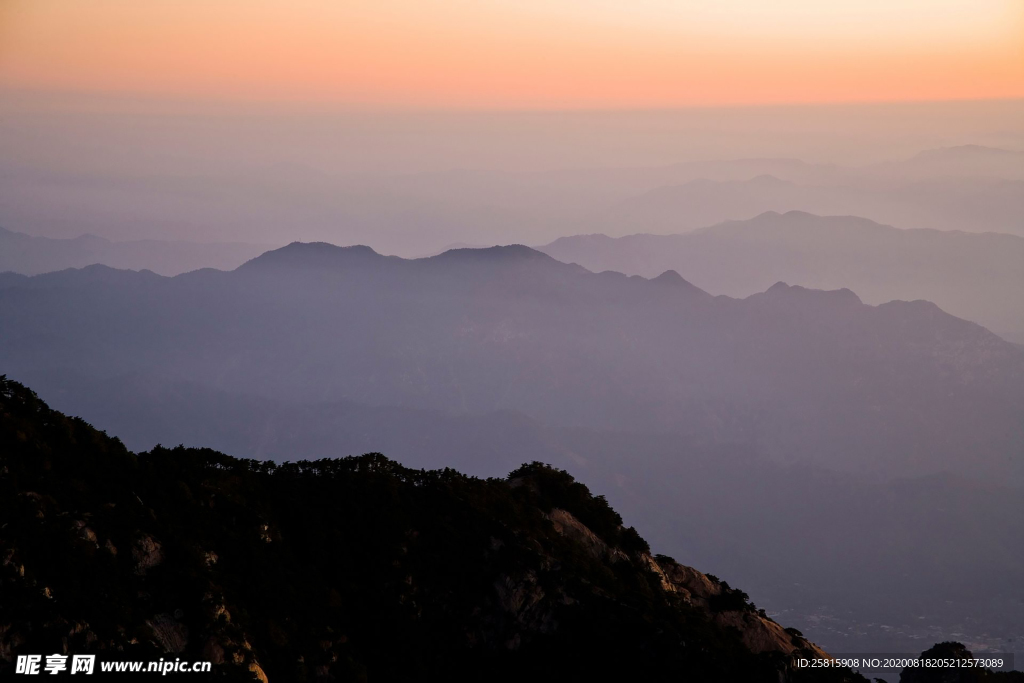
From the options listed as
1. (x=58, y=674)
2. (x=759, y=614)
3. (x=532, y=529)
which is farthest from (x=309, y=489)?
(x=759, y=614)

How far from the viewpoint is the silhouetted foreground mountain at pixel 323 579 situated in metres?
42.9

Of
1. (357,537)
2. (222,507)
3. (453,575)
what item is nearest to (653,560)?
(453,575)

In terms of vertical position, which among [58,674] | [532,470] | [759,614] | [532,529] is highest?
[532,470]

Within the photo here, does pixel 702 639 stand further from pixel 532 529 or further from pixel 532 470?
pixel 532 470

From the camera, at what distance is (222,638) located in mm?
43719

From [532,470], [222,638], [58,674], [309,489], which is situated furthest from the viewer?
[532,470]

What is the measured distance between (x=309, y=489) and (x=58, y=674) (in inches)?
806

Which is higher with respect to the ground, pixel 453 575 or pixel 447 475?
pixel 447 475

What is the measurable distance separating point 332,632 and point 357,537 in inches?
259

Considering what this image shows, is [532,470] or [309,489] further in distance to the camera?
[532,470]

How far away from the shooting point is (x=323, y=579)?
52000 millimetres

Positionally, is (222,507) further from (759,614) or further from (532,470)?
(759,614)

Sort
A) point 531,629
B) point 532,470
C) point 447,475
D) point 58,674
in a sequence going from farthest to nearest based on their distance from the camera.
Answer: point 532,470, point 447,475, point 531,629, point 58,674

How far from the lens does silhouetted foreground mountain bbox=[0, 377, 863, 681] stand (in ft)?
141
